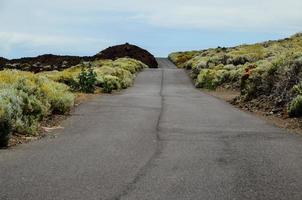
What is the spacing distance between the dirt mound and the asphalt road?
59.4 meters

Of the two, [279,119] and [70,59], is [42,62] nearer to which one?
[70,59]

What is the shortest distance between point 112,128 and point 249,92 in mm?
11852

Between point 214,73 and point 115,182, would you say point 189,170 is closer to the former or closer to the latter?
point 115,182

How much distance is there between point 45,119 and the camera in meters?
18.1

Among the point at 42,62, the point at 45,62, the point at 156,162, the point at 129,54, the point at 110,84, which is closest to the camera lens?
the point at 156,162

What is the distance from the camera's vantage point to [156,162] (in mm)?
10969

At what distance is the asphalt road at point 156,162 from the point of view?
28.2 feet

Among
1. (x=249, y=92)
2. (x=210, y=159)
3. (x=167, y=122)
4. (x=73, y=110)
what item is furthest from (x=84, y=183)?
(x=249, y=92)

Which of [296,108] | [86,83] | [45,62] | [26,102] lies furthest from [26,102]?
[45,62]

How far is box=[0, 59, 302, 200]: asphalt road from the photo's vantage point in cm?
859

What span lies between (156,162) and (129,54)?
228 ft

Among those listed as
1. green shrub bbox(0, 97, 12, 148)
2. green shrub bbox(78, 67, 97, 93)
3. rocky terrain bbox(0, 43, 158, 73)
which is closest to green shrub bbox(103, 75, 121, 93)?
green shrub bbox(78, 67, 97, 93)

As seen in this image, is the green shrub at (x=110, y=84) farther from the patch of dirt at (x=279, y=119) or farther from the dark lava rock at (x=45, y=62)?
the dark lava rock at (x=45, y=62)

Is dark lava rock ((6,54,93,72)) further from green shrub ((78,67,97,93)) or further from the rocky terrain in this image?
green shrub ((78,67,97,93))
